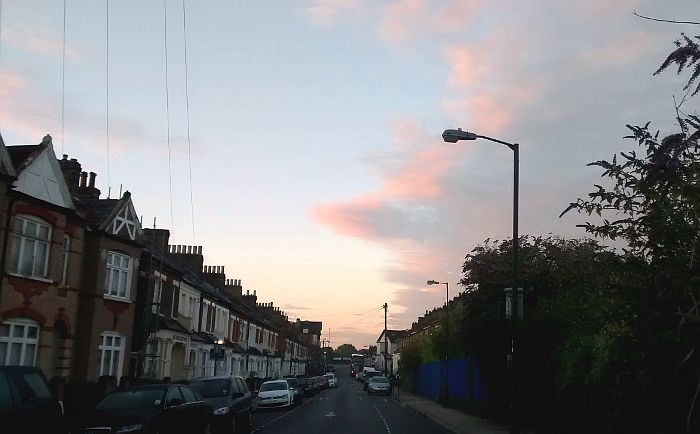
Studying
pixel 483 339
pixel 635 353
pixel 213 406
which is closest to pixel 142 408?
pixel 213 406

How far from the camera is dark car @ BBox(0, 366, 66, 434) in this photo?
1038 cm

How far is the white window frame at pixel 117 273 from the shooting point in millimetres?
27531

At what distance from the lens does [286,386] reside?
37125mm

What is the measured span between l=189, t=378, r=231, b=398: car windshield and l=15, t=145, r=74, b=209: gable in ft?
27.5

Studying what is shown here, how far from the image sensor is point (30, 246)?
74.8 feet

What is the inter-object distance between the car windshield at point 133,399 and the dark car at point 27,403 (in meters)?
2.73

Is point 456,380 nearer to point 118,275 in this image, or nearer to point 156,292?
point 156,292

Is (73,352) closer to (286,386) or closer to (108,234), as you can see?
(108,234)

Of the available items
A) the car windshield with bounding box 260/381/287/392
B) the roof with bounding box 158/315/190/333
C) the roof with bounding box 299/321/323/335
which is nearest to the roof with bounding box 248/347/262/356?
the car windshield with bounding box 260/381/287/392

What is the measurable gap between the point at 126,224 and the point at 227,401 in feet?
38.3

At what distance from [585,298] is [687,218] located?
9.58 meters

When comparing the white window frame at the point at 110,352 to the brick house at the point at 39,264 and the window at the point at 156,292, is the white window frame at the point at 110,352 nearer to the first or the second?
the brick house at the point at 39,264

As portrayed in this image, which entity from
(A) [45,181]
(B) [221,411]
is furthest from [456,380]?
(A) [45,181]

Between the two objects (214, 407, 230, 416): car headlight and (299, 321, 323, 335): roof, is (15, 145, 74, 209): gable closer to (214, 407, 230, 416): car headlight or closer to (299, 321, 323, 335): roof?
(214, 407, 230, 416): car headlight
